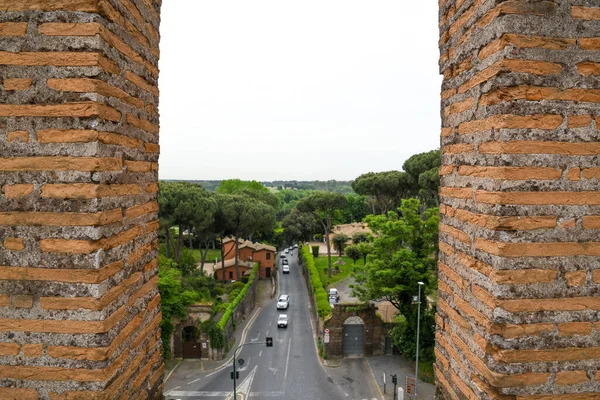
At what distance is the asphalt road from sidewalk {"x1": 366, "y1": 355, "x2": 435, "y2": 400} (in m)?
2.24

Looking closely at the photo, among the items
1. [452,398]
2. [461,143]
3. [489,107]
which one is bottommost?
[452,398]

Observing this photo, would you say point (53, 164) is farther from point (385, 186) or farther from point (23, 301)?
point (385, 186)

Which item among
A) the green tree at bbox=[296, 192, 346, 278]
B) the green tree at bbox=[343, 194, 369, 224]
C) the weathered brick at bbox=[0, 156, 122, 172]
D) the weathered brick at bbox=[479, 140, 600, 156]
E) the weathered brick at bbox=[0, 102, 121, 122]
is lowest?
the green tree at bbox=[343, 194, 369, 224]

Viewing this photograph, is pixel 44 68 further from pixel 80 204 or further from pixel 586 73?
pixel 586 73

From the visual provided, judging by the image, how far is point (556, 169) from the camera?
2.63 metres

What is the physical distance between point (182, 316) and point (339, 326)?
8.42 m

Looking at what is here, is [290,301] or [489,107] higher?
[489,107]

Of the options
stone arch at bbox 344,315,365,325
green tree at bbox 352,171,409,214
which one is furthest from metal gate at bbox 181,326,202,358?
green tree at bbox 352,171,409,214

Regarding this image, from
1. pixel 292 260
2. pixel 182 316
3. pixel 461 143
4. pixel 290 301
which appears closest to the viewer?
pixel 461 143

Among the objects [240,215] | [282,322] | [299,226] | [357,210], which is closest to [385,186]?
[299,226]

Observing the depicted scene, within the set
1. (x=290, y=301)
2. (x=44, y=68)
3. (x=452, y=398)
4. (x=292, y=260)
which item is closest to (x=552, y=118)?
(x=452, y=398)

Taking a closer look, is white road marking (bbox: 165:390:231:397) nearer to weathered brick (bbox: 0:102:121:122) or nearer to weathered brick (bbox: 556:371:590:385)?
weathered brick (bbox: 556:371:590:385)

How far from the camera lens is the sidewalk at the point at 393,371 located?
55.2ft

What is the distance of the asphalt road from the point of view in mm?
16812
